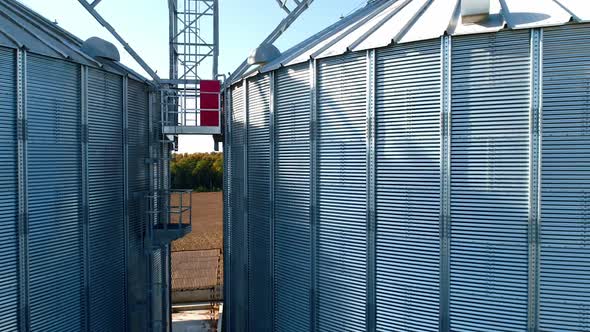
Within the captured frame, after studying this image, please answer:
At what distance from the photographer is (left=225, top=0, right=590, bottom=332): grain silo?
27.6 ft

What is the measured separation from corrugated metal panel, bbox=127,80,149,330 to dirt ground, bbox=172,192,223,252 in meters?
17.8

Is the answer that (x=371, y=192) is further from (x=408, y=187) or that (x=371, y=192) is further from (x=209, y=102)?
(x=209, y=102)

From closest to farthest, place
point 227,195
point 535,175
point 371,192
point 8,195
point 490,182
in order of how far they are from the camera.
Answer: point 535,175
point 490,182
point 371,192
point 8,195
point 227,195

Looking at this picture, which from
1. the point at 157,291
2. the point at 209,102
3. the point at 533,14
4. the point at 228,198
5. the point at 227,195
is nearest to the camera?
the point at 533,14

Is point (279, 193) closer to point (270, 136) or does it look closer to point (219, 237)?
point (270, 136)

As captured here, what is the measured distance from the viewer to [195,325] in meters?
21.0

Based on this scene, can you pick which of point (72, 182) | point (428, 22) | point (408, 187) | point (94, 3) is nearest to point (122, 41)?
point (94, 3)

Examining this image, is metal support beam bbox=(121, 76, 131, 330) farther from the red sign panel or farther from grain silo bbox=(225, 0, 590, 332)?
grain silo bbox=(225, 0, 590, 332)

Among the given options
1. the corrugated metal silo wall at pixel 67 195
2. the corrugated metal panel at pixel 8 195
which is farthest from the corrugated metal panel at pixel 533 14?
the corrugated metal panel at pixel 8 195

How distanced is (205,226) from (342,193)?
41.5 metres

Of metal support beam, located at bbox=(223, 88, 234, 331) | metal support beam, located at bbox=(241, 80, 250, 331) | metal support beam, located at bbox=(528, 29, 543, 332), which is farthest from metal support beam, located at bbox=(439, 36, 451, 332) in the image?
metal support beam, located at bbox=(223, 88, 234, 331)

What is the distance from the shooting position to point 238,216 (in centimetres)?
1538

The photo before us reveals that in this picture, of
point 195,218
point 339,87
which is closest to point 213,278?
point 339,87

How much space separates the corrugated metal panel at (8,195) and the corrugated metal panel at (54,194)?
1.33 feet
